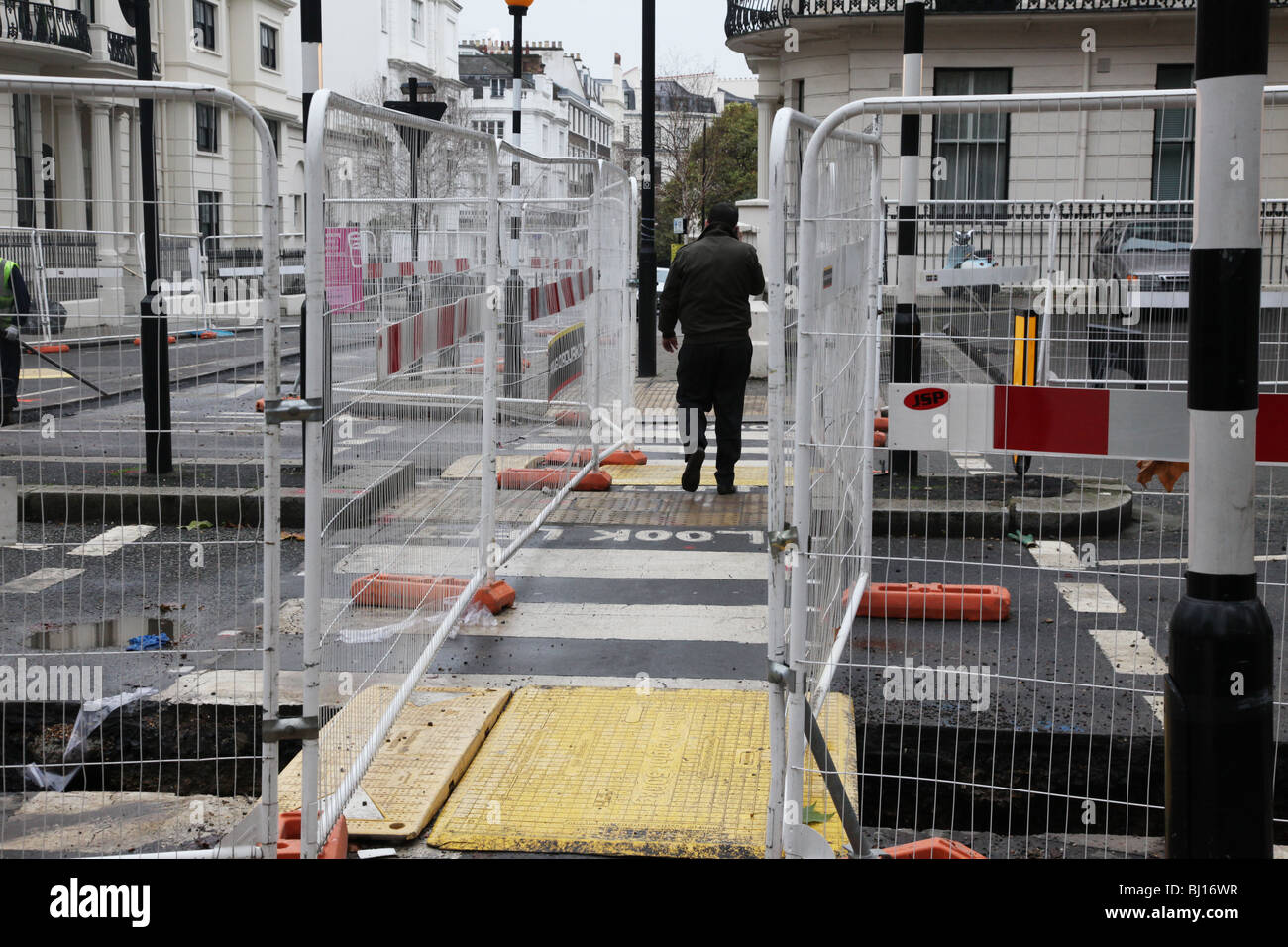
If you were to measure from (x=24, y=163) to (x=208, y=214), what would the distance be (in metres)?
0.81

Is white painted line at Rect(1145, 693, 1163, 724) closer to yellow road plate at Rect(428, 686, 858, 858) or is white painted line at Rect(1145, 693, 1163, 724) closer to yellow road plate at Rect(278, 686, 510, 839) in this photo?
yellow road plate at Rect(428, 686, 858, 858)

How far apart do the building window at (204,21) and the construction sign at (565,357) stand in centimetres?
3836

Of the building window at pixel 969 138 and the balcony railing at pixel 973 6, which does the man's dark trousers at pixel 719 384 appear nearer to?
the building window at pixel 969 138

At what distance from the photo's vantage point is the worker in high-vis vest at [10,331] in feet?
14.1

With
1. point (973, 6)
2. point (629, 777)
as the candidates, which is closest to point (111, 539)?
point (629, 777)

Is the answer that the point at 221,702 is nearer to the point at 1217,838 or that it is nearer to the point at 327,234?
the point at 327,234

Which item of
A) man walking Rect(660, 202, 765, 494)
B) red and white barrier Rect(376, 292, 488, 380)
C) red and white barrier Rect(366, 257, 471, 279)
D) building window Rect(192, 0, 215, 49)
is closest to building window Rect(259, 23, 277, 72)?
building window Rect(192, 0, 215, 49)

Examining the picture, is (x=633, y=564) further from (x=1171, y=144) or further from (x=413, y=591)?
(x=1171, y=144)

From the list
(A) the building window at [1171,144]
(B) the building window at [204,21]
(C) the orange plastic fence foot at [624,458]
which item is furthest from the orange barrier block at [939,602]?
(B) the building window at [204,21]

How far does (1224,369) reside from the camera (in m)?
3.43

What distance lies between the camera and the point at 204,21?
45.1 m

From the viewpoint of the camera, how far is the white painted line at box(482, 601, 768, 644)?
6.87 meters
